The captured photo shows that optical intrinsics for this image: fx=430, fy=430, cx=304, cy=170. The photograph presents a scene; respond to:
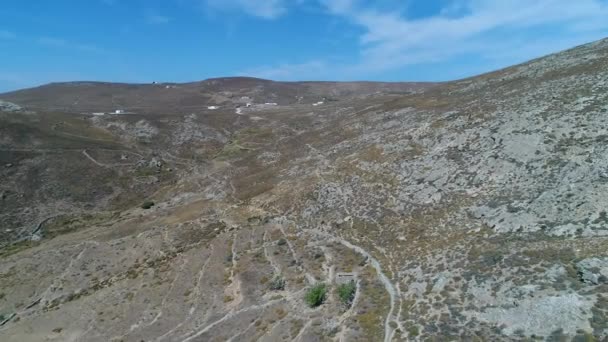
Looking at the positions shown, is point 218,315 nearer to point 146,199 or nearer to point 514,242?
point 514,242

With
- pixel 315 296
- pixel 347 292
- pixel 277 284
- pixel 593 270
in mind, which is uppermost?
pixel 593 270

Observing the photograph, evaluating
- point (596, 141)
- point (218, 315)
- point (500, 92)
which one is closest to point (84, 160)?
point (218, 315)

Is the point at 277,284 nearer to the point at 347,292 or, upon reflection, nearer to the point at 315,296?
the point at 315,296

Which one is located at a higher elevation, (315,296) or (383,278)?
(383,278)

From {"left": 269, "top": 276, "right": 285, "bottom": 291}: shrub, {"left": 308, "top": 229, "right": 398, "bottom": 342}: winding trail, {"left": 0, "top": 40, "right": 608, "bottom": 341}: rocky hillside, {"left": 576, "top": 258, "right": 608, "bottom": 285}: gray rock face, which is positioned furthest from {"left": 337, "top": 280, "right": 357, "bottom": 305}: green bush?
{"left": 576, "top": 258, "right": 608, "bottom": 285}: gray rock face

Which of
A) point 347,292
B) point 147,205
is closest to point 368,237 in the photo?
point 347,292

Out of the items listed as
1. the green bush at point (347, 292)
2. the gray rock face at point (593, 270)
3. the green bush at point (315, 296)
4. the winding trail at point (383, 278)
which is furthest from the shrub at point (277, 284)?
the gray rock face at point (593, 270)

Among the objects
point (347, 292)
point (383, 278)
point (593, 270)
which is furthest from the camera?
point (383, 278)
